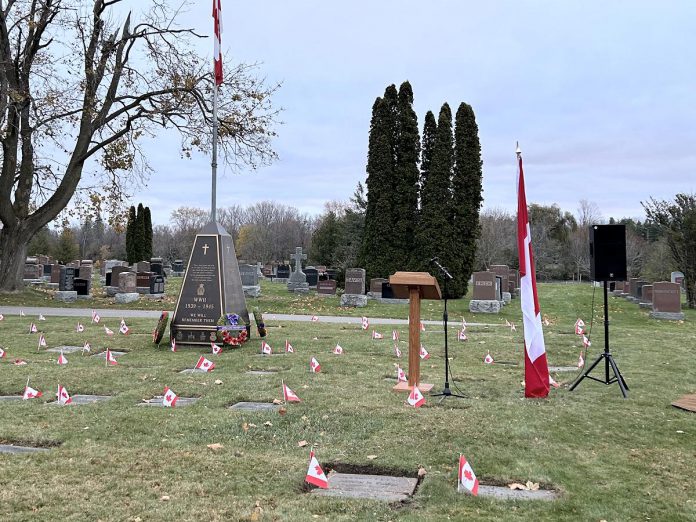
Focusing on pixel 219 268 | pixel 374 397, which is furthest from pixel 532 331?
pixel 219 268

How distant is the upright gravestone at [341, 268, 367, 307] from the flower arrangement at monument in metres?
12.0

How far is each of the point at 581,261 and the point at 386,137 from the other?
3661cm

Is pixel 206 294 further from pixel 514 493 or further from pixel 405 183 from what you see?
pixel 405 183

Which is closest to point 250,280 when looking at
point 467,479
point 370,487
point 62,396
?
point 62,396

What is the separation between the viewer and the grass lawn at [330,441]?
3.54 metres

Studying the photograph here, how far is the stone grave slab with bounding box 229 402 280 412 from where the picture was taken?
6.02 metres

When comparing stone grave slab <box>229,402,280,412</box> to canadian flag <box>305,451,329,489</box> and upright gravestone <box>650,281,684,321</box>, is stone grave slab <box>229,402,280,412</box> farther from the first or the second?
upright gravestone <box>650,281,684,321</box>

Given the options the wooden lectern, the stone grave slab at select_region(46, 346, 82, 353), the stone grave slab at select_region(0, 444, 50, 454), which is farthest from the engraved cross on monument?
the stone grave slab at select_region(0, 444, 50, 454)

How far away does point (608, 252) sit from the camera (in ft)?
23.6

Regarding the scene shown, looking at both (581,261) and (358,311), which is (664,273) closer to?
(581,261)

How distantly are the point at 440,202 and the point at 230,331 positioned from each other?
18.6 meters

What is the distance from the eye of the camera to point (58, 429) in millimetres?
5066

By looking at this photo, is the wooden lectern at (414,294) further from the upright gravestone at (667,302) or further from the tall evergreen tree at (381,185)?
the tall evergreen tree at (381,185)

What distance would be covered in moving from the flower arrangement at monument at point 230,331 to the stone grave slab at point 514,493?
24.8 ft
